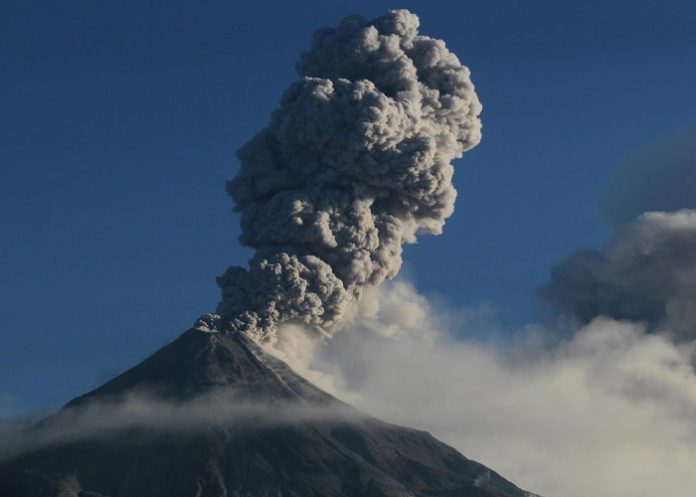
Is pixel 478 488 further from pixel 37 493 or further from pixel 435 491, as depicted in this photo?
pixel 37 493

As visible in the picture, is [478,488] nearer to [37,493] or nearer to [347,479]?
[347,479]

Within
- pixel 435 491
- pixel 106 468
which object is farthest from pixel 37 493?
pixel 435 491

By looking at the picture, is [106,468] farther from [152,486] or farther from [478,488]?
[478,488]

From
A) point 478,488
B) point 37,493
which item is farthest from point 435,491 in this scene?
point 37,493

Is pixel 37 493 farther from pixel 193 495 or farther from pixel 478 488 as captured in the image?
pixel 478 488
